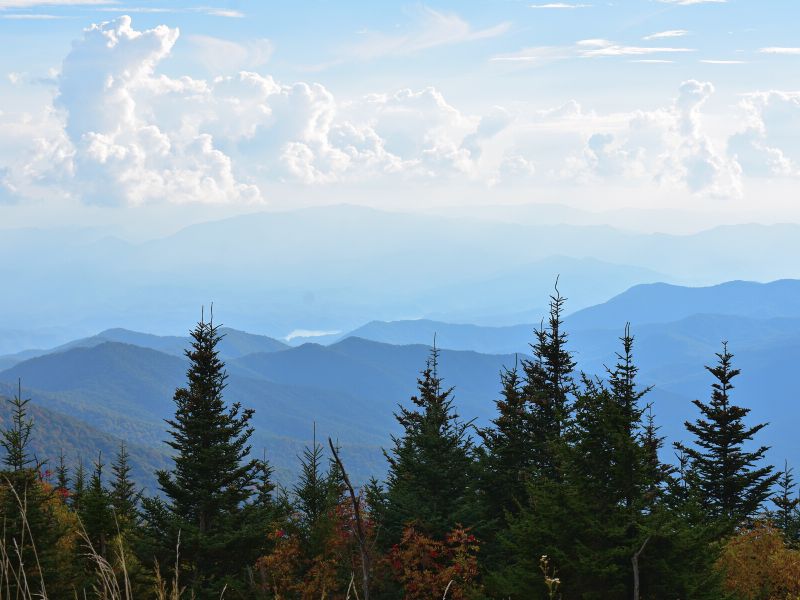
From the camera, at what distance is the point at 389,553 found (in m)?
27.8

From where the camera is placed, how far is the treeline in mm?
19453

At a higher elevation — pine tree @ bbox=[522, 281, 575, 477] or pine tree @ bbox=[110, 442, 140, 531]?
pine tree @ bbox=[522, 281, 575, 477]

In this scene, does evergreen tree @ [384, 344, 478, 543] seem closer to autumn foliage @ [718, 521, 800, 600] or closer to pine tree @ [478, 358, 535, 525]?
pine tree @ [478, 358, 535, 525]

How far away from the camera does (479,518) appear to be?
29875 mm

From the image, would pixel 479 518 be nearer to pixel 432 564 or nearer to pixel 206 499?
pixel 432 564

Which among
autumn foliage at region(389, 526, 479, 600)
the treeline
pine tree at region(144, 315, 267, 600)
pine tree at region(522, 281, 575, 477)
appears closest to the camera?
the treeline

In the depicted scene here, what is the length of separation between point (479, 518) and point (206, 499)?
10757 millimetres

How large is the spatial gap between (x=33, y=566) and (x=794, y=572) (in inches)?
1043

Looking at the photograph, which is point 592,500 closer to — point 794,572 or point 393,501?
point 794,572

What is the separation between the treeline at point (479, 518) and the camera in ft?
63.8

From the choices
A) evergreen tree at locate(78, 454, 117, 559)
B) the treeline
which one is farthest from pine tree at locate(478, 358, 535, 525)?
evergreen tree at locate(78, 454, 117, 559)

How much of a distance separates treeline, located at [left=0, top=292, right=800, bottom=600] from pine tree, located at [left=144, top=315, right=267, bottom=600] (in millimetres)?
72

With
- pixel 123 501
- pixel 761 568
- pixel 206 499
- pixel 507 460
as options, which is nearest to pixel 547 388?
pixel 507 460

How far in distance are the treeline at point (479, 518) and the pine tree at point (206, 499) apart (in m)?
0.07
